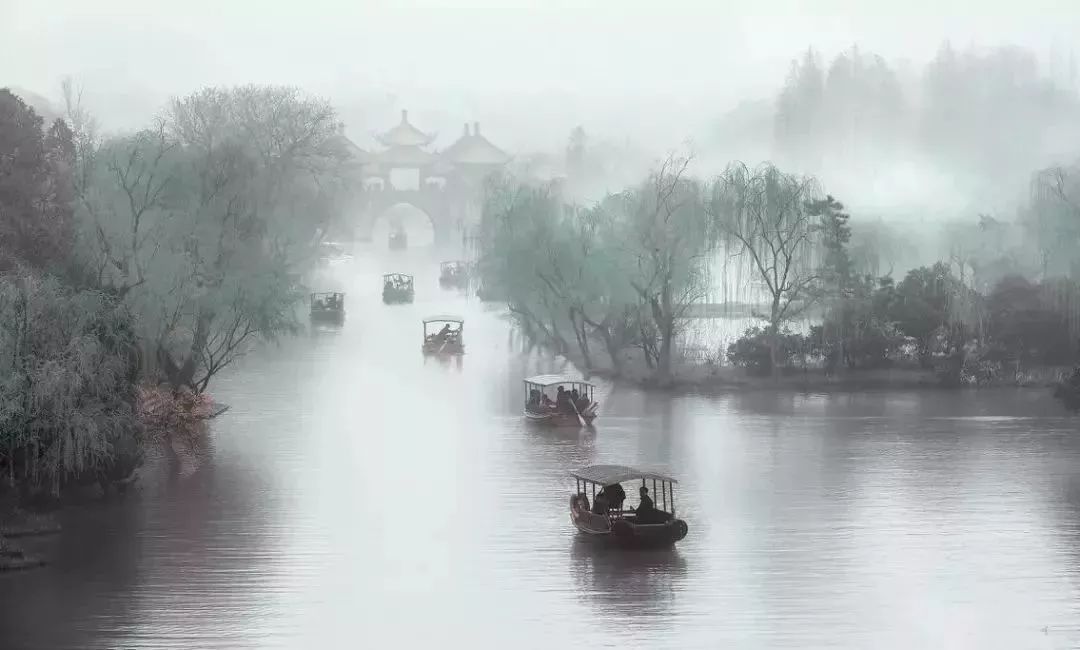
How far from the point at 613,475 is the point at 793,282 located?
2276 cm

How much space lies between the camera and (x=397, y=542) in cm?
2408

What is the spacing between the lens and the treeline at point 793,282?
44.1m

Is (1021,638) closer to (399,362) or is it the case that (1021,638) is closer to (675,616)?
(675,616)

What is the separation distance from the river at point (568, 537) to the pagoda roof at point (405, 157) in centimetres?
9830

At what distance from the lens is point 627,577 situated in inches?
846

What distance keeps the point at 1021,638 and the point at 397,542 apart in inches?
387

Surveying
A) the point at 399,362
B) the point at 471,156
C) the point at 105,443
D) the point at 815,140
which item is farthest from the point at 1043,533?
the point at 471,156

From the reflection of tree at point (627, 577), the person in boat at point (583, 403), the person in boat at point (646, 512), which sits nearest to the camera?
the reflection of tree at point (627, 577)

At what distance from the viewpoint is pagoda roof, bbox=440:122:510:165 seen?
137125mm

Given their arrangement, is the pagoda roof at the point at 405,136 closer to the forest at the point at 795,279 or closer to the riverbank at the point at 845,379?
the forest at the point at 795,279

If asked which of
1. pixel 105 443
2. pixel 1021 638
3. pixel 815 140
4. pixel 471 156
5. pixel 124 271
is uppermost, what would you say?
pixel 471 156

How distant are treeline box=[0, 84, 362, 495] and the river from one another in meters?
1.25

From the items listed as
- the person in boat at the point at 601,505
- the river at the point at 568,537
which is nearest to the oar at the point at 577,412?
the river at the point at 568,537

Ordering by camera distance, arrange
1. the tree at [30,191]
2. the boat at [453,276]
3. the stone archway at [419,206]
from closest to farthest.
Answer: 1. the tree at [30,191]
2. the boat at [453,276]
3. the stone archway at [419,206]
